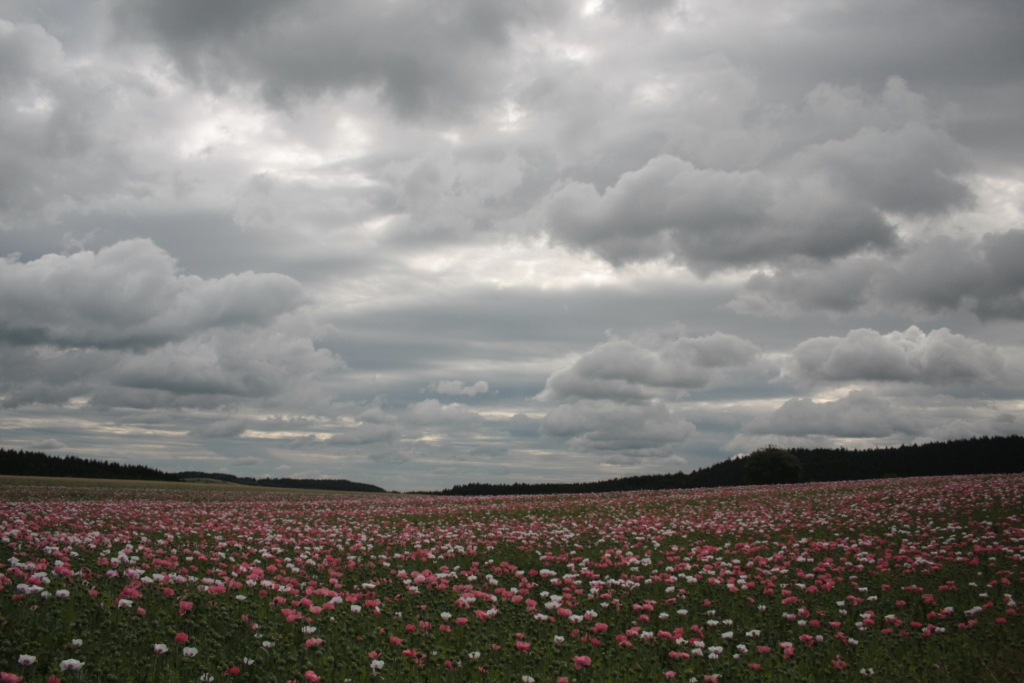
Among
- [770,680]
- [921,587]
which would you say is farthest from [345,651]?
[921,587]

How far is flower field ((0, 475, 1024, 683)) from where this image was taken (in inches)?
328

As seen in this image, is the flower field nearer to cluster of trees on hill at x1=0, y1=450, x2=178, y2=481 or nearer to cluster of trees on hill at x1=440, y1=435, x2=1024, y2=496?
cluster of trees on hill at x1=440, y1=435, x2=1024, y2=496

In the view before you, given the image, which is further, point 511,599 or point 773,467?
point 773,467

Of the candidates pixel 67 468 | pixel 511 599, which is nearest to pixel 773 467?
pixel 511 599

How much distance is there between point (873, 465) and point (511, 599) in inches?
3161

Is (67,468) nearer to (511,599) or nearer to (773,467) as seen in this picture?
(773,467)

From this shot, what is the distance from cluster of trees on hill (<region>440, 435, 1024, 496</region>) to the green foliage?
39.2ft

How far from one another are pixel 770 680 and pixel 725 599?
4186mm

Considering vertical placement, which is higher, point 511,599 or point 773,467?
point 511,599

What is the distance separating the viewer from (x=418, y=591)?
12.4 m

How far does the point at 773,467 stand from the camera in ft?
188

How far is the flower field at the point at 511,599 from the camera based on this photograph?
8328 mm

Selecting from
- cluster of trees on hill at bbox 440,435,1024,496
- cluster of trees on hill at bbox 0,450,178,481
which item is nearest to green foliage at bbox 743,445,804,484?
cluster of trees on hill at bbox 440,435,1024,496

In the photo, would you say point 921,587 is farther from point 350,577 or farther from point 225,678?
point 225,678
